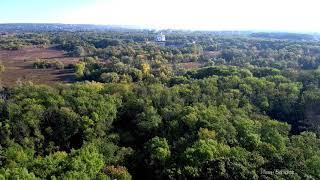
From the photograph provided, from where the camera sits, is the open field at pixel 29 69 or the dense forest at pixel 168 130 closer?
the dense forest at pixel 168 130

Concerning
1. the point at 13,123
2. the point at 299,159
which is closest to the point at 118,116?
the point at 13,123

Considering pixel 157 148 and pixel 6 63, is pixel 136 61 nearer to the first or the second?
pixel 6 63

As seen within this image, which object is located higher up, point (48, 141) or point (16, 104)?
point (16, 104)

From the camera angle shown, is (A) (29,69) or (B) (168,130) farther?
(A) (29,69)

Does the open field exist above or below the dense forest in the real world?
below

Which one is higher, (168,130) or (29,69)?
(168,130)

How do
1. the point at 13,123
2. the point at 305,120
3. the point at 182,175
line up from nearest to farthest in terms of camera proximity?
the point at 182,175, the point at 13,123, the point at 305,120

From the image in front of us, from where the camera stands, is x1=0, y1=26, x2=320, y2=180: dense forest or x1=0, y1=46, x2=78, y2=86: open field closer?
x1=0, y1=26, x2=320, y2=180: dense forest

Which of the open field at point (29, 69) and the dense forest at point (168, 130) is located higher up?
the dense forest at point (168, 130)
